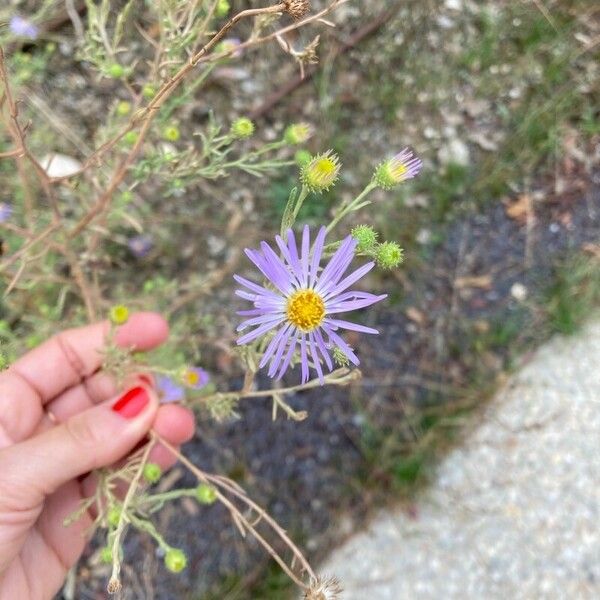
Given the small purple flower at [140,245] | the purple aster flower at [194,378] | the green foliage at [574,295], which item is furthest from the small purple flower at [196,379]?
the green foliage at [574,295]

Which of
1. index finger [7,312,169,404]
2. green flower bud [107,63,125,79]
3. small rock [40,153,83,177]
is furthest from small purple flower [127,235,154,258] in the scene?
green flower bud [107,63,125,79]

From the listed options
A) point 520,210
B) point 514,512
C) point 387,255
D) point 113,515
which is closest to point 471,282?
point 520,210

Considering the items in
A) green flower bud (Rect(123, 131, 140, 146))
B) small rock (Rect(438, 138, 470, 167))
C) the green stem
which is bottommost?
small rock (Rect(438, 138, 470, 167))

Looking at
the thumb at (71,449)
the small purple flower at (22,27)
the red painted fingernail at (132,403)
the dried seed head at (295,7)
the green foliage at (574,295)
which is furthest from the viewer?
the green foliage at (574,295)

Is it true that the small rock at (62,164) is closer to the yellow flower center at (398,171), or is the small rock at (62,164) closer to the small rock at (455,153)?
the small rock at (455,153)

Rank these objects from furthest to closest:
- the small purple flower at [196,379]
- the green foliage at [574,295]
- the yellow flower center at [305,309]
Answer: the green foliage at [574,295] → the small purple flower at [196,379] → the yellow flower center at [305,309]

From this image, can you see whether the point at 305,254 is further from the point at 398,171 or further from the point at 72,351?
the point at 72,351

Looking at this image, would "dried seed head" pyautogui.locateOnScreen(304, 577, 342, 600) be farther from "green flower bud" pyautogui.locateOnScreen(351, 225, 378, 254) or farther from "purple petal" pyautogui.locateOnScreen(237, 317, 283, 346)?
"green flower bud" pyautogui.locateOnScreen(351, 225, 378, 254)
